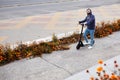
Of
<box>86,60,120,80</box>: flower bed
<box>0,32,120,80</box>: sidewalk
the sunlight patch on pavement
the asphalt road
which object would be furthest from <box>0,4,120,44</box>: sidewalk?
<box>86,60,120,80</box>: flower bed

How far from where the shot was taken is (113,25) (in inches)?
462

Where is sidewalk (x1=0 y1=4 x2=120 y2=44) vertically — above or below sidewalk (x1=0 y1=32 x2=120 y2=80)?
below

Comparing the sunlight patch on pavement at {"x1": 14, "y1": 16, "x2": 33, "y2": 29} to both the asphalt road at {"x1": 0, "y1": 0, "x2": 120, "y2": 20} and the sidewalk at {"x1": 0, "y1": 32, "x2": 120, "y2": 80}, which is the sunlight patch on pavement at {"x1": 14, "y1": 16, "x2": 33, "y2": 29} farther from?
the sidewalk at {"x1": 0, "y1": 32, "x2": 120, "y2": 80}

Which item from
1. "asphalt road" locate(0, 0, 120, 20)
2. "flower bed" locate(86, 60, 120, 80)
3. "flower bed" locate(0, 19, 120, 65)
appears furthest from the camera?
"asphalt road" locate(0, 0, 120, 20)

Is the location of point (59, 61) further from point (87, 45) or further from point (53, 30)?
point (53, 30)

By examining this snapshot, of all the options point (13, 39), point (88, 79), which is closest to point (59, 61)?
point (88, 79)

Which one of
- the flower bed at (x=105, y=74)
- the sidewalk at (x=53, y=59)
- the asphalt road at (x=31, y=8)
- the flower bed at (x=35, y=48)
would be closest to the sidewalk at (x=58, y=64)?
the sidewalk at (x=53, y=59)

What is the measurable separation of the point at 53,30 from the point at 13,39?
2.25 metres

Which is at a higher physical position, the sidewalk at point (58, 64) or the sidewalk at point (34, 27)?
the sidewalk at point (58, 64)

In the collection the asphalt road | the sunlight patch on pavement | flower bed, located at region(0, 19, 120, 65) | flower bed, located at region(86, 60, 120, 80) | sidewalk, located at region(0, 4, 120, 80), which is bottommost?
the asphalt road

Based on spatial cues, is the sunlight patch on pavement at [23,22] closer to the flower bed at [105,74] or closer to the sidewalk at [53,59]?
the sidewalk at [53,59]

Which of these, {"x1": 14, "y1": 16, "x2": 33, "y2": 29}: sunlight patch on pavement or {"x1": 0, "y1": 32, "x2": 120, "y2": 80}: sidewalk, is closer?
{"x1": 0, "y1": 32, "x2": 120, "y2": 80}: sidewalk

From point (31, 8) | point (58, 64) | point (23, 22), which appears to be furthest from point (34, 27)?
point (31, 8)

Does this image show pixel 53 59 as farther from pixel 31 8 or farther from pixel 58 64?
pixel 31 8
